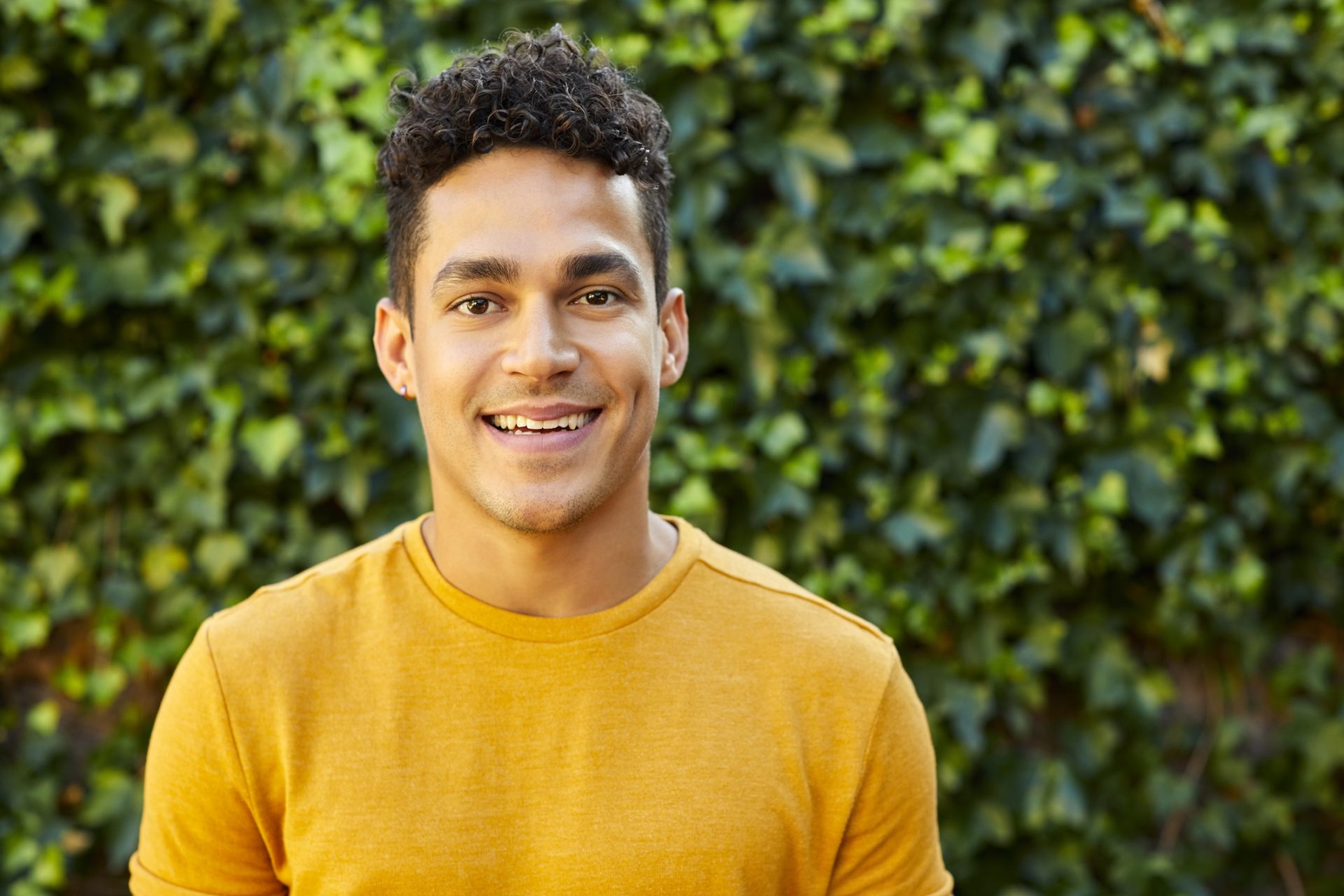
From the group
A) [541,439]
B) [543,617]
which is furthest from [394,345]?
[543,617]

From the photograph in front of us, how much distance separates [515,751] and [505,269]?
23.9 inches

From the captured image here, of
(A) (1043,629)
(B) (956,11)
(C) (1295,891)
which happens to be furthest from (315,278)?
(C) (1295,891)

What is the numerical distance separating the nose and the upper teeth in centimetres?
6

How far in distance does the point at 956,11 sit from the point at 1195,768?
6.49ft

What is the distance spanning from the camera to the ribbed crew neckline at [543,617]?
5.29 ft

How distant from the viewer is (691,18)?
106 inches

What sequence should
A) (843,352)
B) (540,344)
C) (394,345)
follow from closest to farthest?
(540,344)
(394,345)
(843,352)

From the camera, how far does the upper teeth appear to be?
154cm

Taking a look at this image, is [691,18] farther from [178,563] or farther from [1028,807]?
[1028,807]

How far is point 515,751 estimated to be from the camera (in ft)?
5.09

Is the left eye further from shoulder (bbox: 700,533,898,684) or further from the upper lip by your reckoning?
shoulder (bbox: 700,533,898,684)

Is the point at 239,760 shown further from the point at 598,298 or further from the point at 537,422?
the point at 598,298

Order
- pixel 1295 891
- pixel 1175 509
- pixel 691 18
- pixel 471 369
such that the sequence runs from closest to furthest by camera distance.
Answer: pixel 471 369 → pixel 691 18 → pixel 1175 509 → pixel 1295 891

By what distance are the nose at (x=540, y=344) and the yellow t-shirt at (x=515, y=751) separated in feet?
1.09
